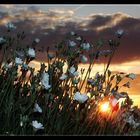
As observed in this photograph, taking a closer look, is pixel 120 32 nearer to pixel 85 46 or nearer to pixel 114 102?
pixel 85 46

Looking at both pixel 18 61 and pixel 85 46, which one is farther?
pixel 85 46

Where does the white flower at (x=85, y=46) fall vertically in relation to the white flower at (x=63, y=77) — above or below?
above

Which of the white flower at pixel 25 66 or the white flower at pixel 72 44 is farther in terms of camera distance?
the white flower at pixel 72 44

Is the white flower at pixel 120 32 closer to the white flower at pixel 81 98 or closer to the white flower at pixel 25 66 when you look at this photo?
the white flower at pixel 25 66

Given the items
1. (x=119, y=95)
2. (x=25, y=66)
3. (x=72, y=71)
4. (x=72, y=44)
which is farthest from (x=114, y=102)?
(x=72, y=44)

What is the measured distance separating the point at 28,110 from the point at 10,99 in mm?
296

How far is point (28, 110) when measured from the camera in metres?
5.54

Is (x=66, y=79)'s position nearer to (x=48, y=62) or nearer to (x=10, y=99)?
(x=48, y=62)

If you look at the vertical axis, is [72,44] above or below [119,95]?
above

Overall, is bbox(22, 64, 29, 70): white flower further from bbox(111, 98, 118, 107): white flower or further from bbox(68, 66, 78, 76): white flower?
bbox(111, 98, 118, 107): white flower

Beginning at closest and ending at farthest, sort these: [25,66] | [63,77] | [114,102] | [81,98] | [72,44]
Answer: [81,98], [114,102], [25,66], [63,77], [72,44]

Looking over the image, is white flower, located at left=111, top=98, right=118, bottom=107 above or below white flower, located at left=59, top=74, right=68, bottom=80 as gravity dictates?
below

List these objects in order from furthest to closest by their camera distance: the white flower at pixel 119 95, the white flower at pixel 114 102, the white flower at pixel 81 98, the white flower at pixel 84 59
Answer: the white flower at pixel 84 59
the white flower at pixel 119 95
the white flower at pixel 114 102
the white flower at pixel 81 98
